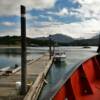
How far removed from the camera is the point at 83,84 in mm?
7305

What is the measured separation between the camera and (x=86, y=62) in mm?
8328

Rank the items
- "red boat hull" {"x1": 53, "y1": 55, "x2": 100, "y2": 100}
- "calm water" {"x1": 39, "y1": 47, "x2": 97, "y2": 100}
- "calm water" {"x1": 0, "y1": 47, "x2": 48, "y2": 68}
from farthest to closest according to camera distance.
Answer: "calm water" {"x1": 0, "y1": 47, "x2": 48, "y2": 68}, "calm water" {"x1": 39, "y1": 47, "x2": 97, "y2": 100}, "red boat hull" {"x1": 53, "y1": 55, "x2": 100, "y2": 100}

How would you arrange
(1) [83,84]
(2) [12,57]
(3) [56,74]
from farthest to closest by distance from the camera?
(2) [12,57]
(3) [56,74]
(1) [83,84]

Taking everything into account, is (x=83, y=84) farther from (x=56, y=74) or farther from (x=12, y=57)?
(x=12, y=57)

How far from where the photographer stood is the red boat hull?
250 inches

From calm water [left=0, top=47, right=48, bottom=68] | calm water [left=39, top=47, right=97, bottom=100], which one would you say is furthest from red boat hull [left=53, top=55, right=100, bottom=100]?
calm water [left=0, top=47, right=48, bottom=68]

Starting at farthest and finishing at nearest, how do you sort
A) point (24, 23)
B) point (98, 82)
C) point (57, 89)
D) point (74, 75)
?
point (24, 23) → point (98, 82) → point (74, 75) → point (57, 89)

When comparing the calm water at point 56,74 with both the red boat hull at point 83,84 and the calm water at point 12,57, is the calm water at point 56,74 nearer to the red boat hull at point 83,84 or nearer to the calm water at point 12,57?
the red boat hull at point 83,84

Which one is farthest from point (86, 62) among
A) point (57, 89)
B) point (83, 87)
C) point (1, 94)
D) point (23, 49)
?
point (1, 94)

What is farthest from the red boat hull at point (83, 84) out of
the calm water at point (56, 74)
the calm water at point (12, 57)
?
the calm water at point (12, 57)

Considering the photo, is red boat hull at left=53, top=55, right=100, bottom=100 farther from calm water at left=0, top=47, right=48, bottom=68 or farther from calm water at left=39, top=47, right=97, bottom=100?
calm water at left=0, top=47, right=48, bottom=68

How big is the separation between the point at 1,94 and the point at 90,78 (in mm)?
5008

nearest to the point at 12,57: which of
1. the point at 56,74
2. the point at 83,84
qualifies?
the point at 56,74

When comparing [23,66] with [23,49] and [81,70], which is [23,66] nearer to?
[23,49]
